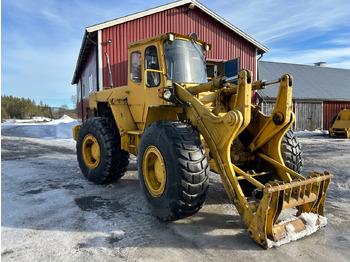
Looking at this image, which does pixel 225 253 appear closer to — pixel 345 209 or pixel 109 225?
pixel 109 225

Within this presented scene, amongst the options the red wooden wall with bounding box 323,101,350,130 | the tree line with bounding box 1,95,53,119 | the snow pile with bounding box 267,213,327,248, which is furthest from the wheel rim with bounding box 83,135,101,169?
the tree line with bounding box 1,95,53,119

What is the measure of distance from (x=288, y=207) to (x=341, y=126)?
1624cm

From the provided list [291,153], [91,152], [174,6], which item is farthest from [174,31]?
[291,153]

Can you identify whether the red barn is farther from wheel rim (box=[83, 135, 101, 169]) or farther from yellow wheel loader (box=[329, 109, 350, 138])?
wheel rim (box=[83, 135, 101, 169])

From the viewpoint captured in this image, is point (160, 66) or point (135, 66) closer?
point (160, 66)

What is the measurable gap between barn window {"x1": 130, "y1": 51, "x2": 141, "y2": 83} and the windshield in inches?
27.4

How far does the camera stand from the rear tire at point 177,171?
3.45 m

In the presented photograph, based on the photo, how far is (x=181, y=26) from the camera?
557 inches

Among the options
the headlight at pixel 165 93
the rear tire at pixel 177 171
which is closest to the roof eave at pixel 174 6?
the headlight at pixel 165 93

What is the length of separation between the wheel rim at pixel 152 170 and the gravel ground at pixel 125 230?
450mm

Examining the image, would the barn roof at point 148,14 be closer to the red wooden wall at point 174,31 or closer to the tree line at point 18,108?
the red wooden wall at point 174,31

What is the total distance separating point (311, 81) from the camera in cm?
2502

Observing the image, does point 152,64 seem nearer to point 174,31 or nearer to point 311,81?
point 174,31

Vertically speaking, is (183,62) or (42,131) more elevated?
(183,62)
